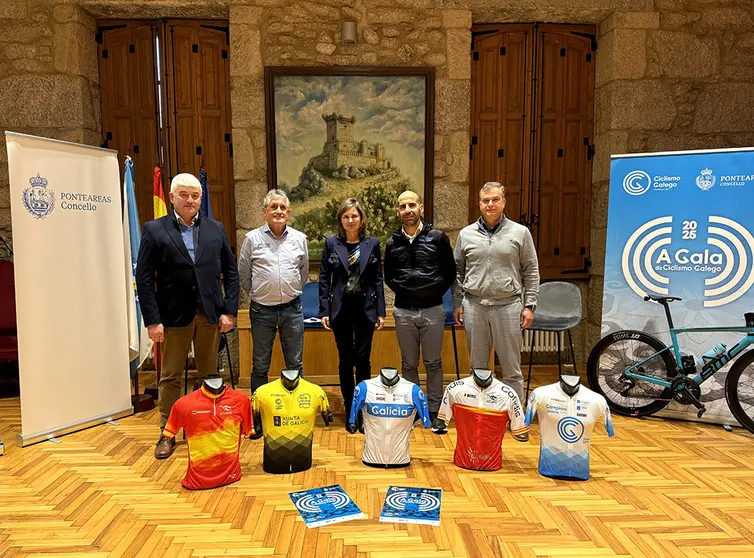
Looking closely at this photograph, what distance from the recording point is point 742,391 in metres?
3.66

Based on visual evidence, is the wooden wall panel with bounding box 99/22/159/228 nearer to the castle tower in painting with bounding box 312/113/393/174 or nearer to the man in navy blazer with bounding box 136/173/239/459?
the castle tower in painting with bounding box 312/113/393/174

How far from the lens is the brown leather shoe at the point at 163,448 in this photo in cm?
323

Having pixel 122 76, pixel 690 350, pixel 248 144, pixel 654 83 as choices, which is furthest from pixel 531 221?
pixel 122 76

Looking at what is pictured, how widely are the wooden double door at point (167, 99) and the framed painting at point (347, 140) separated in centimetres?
59

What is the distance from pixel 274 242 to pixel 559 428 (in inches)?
76.7

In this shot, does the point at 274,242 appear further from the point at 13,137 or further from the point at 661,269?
the point at 661,269

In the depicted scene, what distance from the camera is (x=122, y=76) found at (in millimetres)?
5191

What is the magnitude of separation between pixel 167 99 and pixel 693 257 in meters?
4.54

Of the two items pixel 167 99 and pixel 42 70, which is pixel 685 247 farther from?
pixel 42 70

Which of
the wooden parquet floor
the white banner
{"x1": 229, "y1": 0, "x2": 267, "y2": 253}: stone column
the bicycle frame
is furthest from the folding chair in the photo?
the white banner

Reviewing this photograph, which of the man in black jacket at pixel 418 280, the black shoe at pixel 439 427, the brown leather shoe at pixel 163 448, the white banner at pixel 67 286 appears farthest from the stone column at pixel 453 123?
the brown leather shoe at pixel 163 448

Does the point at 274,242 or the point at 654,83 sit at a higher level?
the point at 654,83

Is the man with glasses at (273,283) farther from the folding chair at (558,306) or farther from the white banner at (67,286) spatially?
→ the folding chair at (558,306)

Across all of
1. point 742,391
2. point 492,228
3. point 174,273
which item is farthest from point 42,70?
point 742,391
